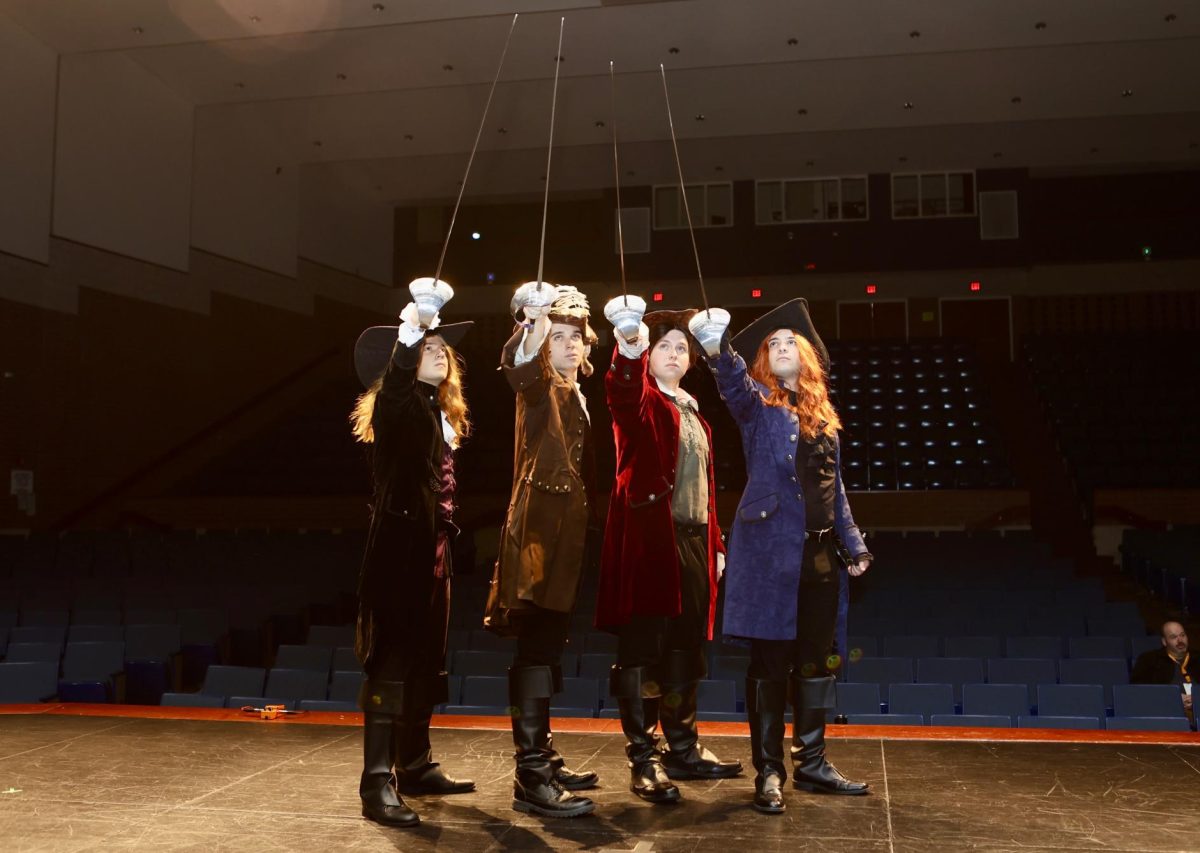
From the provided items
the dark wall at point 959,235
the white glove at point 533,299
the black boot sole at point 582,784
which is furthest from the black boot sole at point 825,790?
the dark wall at point 959,235

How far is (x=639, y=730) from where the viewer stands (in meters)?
3.09

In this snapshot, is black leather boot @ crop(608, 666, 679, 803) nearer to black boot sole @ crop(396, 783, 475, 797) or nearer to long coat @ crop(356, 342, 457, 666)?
black boot sole @ crop(396, 783, 475, 797)

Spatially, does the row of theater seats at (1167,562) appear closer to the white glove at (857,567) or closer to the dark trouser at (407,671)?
the white glove at (857,567)

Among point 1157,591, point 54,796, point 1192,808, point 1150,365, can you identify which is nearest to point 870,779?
point 1192,808

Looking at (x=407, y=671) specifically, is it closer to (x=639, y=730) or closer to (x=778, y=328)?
(x=639, y=730)

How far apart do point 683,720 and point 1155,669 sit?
3.43 meters

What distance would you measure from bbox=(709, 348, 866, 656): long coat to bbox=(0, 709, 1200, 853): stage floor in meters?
0.52

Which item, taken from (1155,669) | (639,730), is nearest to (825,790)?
(639,730)

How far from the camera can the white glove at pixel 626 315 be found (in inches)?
114

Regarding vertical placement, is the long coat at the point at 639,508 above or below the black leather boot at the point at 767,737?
above

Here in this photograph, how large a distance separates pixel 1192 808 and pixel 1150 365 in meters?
13.2

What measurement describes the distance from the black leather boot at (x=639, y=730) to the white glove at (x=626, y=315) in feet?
3.23

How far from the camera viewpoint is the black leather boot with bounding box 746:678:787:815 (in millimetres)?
2896

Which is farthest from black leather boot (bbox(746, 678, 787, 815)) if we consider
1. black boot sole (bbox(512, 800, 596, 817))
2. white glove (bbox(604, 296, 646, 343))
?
white glove (bbox(604, 296, 646, 343))
